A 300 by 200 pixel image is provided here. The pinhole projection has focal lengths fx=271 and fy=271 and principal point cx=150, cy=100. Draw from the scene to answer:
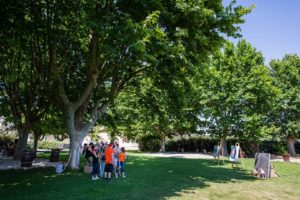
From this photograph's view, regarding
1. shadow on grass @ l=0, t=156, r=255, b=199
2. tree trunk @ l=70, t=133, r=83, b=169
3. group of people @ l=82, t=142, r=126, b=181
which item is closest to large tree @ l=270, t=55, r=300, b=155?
group of people @ l=82, t=142, r=126, b=181

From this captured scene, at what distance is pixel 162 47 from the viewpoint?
1212 centimetres

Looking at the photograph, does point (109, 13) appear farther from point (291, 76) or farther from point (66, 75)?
point (291, 76)

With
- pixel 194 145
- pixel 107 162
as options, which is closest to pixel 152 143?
pixel 194 145

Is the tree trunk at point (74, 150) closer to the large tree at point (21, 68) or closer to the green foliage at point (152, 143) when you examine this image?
the large tree at point (21, 68)

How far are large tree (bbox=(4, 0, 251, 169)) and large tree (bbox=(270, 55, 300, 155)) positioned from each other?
3139 cm

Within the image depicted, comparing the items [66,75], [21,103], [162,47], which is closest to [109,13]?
[162,47]

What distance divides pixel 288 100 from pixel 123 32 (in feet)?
129

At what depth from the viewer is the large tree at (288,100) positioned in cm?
4253

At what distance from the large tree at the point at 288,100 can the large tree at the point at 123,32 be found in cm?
3139

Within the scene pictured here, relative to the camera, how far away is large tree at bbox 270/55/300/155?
4253 cm

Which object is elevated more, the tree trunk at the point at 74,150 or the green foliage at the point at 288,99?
the green foliage at the point at 288,99

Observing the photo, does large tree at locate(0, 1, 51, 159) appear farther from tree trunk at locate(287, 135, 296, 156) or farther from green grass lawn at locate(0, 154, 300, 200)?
tree trunk at locate(287, 135, 296, 156)

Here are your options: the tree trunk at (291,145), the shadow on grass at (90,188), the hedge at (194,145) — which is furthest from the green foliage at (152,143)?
the shadow on grass at (90,188)

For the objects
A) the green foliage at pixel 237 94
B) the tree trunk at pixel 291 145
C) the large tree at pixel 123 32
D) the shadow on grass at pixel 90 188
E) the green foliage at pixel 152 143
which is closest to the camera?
the shadow on grass at pixel 90 188
